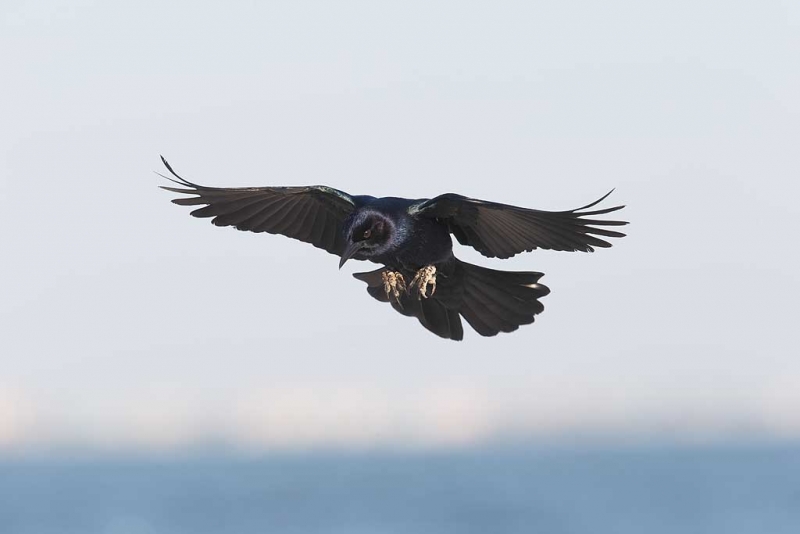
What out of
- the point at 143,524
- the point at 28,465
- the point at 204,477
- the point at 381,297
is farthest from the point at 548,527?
the point at 28,465

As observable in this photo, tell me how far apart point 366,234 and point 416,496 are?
7069 cm

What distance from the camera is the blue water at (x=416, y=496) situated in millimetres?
67312

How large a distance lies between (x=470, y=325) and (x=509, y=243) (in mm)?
1267

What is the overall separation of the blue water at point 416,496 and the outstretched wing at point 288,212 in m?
52.6

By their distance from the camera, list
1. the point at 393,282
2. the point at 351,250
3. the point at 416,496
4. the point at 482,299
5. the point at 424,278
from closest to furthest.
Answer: the point at 351,250, the point at 424,278, the point at 393,282, the point at 482,299, the point at 416,496

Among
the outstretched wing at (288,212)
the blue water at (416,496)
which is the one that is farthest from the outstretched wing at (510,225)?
the blue water at (416,496)

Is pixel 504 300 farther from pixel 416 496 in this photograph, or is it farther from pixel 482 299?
pixel 416 496

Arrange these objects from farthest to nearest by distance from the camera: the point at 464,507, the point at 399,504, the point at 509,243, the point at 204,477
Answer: the point at 204,477, the point at 399,504, the point at 464,507, the point at 509,243

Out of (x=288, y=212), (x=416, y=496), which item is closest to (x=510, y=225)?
(x=288, y=212)

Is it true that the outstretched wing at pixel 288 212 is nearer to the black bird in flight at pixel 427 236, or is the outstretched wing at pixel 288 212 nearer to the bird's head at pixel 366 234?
the black bird in flight at pixel 427 236

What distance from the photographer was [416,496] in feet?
265

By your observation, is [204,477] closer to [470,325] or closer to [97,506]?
[97,506]

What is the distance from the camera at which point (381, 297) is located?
13156 millimetres

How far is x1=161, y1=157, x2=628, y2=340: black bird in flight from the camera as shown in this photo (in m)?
11.5
